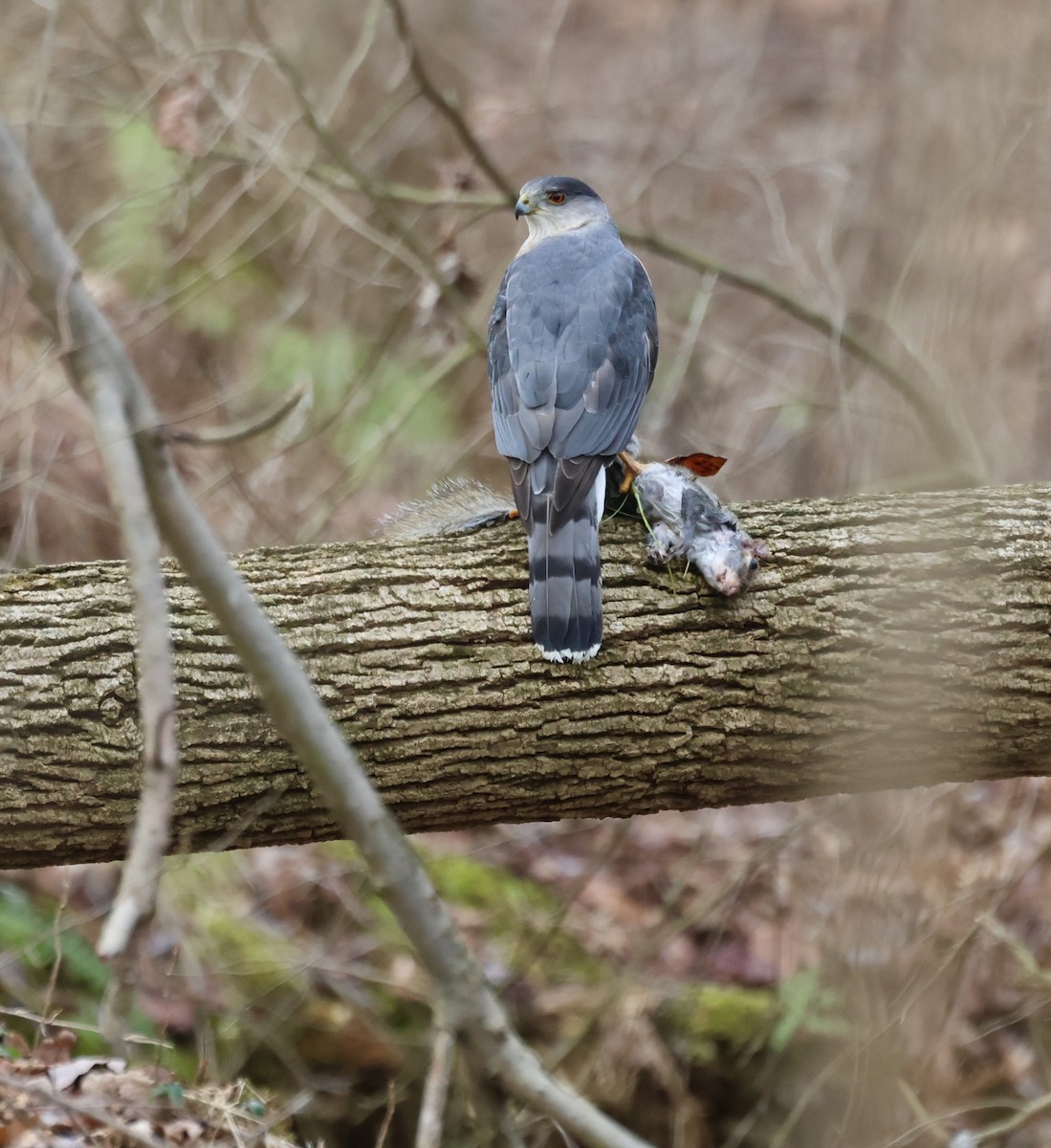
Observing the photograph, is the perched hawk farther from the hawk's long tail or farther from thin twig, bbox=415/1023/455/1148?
thin twig, bbox=415/1023/455/1148

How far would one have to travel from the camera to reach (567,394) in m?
3.57

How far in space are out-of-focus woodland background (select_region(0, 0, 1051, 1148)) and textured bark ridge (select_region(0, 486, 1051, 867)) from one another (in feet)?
1.07

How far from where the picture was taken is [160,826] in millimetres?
1445

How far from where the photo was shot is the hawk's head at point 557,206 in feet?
15.3

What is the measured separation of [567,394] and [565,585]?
2.58ft

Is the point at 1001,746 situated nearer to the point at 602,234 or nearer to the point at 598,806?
the point at 598,806

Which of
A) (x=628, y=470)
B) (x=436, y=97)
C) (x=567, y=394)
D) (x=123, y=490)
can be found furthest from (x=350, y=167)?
(x=123, y=490)

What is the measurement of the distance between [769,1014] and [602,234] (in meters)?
3.16

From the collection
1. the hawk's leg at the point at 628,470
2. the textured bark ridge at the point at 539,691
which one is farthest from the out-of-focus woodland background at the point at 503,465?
the hawk's leg at the point at 628,470

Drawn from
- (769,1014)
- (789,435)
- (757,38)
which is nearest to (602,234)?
(789,435)

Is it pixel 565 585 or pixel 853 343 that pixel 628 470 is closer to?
pixel 565 585

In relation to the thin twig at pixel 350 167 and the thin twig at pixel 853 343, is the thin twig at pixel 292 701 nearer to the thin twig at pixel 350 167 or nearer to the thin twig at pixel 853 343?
the thin twig at pixel 350 167

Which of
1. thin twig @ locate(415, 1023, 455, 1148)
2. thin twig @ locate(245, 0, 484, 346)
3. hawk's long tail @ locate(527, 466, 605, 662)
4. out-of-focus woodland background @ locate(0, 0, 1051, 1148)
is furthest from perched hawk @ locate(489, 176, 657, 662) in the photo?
thin twig @ locate(415, 1023, 455, 1148)

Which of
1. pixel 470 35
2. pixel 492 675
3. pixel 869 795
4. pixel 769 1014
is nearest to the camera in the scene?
pixel 492 675
